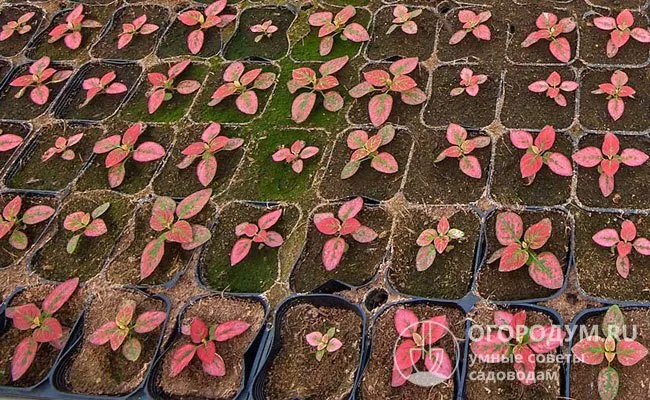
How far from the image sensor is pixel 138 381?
5.70ft

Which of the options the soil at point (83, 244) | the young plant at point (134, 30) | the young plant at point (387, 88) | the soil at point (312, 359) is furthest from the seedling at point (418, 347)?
the young plant at point (134, 30)

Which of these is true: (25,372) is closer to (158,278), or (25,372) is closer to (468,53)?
(158,278)

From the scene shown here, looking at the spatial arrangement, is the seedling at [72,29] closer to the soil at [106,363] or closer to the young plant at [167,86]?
the young plant at [167,86]

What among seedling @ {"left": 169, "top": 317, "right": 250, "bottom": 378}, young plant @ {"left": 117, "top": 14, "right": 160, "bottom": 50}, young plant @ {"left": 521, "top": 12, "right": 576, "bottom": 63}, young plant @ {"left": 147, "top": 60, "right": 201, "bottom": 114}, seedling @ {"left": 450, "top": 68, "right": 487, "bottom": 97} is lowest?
seedling @ {"left": 169, "top": 317, "right": 250, "bottom": 378}

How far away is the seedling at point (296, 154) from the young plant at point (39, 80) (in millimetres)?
1076

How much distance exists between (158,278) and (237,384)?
0.46m

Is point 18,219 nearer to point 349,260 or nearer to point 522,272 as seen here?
point 349,260

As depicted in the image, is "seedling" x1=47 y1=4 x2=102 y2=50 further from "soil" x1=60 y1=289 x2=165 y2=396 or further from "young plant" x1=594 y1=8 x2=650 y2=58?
"young plant" x1=594 y1=8 x2=650 y2=58

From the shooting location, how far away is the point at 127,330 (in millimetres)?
1798

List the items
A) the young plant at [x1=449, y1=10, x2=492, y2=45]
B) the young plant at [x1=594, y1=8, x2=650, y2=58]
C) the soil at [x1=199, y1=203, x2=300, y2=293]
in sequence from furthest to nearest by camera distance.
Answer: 1. the young plant at [x1=449, y1=10, x2=492, y2=45]
2. the young plant at [x1=594, y1=8, x2=650, y2=58]
3. the soil at [x1=199, y1=203, x2=300, y2=293]

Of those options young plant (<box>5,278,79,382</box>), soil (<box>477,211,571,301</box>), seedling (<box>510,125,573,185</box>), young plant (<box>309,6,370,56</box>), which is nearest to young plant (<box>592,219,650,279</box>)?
soil (<box>477,211,571,301</box>)

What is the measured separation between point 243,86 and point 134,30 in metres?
0.67

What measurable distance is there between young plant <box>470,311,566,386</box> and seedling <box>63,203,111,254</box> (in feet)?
4.14

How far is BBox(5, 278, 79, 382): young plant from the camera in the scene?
179cm
